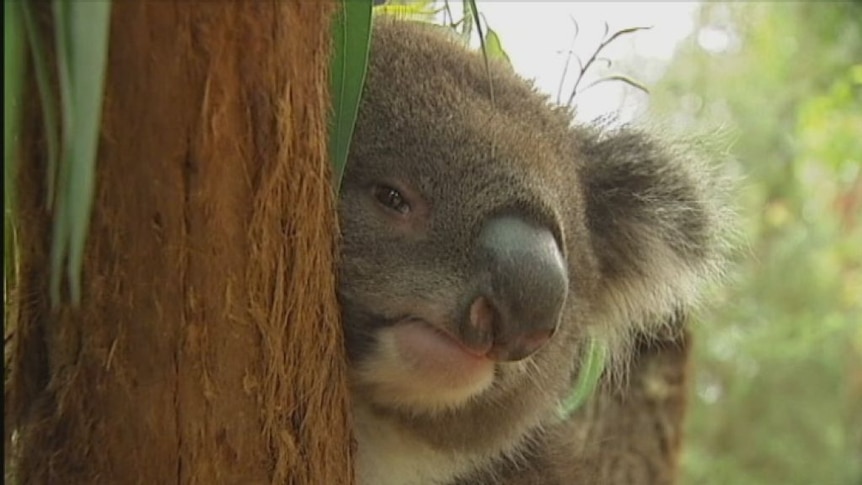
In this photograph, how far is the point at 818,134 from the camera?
24.6ft

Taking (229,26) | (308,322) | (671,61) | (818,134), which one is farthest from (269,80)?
(671,61)

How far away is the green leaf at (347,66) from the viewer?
125cm

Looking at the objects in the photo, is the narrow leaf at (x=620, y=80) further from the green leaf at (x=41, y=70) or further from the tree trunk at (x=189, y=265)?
the green leaf at (x=41, y=70)

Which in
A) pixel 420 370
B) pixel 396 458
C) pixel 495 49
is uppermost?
pixel 495 49

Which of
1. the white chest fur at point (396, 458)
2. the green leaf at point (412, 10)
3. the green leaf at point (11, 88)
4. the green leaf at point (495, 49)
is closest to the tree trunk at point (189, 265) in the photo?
the green leaf at point (11, 88)

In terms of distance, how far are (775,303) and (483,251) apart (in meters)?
8.99

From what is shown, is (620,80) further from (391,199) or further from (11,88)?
(11,88)

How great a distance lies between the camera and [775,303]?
9.98 metres

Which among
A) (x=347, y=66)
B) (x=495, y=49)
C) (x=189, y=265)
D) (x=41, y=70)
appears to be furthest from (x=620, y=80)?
(x=41, y=70)

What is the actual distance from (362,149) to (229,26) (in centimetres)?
56

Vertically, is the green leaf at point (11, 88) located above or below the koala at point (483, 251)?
above

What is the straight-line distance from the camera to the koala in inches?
56.4

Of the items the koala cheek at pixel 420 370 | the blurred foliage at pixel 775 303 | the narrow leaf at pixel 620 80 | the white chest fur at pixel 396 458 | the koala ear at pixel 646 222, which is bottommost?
the blurred foliage at pixel 775 303

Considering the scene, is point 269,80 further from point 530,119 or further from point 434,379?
point 530,119
